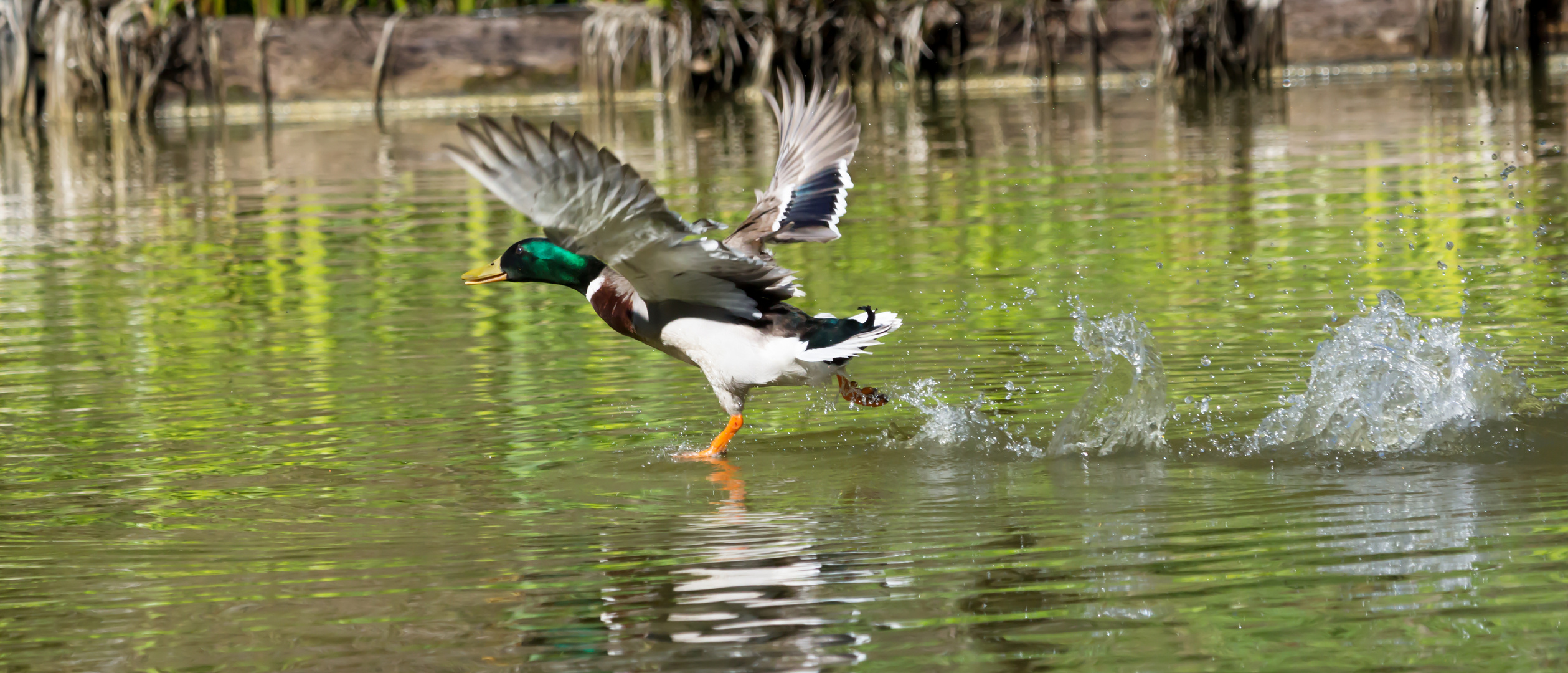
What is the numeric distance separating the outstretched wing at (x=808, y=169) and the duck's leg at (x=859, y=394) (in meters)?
0.49

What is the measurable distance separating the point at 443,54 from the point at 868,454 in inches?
804

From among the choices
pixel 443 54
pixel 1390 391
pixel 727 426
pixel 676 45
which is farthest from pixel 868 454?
pixel 443 54

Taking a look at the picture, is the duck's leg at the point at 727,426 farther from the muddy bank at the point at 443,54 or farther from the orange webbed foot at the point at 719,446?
the muddy bank at the point at 443,54

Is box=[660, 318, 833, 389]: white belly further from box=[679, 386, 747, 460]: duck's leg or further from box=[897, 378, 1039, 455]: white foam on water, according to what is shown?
box=[897, 378, 1039, 455]: white foam on water

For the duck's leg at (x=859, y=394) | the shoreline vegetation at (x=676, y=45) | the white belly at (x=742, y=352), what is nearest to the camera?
the white belly at (x=742, y=352)

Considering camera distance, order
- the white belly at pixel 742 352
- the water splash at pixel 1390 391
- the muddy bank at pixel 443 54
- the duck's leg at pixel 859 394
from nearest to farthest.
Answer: the water splash at pixel 1390 391 → the white belly at pixel 742 352 → the duck's leg at pixel 859 394 → the muddy bank at pixel 443 54

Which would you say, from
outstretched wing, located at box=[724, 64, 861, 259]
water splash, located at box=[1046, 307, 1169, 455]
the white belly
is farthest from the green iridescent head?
water splash, located at box=[1046, 307, 1169, 455]

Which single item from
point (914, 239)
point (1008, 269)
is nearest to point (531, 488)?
point (1008, 269)

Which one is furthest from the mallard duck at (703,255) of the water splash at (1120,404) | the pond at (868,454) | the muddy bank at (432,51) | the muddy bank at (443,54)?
the muddy bank at (432,51)

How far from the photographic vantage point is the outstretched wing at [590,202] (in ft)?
14.5

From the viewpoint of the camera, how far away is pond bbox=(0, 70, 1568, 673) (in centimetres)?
386

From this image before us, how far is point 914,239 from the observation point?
34.8 feet

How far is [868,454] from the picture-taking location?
5.91m

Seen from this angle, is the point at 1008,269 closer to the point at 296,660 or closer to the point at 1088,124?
the point at 296,660
